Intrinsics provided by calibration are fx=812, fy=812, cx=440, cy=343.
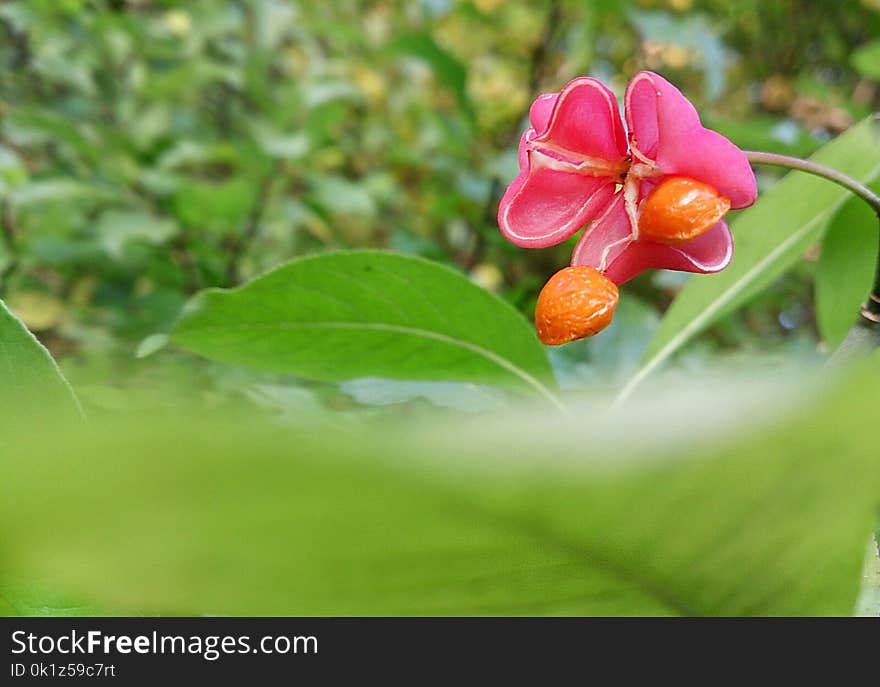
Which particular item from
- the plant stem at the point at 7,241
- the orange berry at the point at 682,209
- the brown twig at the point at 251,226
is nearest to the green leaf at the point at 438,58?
the brown twig at the point at 251,226

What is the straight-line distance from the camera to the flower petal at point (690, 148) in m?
0.39

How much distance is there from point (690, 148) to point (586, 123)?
0.05m

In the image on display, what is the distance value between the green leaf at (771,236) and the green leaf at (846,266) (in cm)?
1

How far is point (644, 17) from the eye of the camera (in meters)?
1.34

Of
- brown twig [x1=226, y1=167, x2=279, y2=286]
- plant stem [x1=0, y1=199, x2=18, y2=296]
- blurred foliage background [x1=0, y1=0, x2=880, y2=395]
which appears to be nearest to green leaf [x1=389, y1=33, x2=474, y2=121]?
blurred foliage background [x1=0, y1=0, x2=880, y2=395]

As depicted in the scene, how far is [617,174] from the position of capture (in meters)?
0.43

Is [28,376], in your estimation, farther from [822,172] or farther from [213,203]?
[213,203]

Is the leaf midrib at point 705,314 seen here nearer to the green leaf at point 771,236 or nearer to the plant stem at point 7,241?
the green leaf at point 771,236

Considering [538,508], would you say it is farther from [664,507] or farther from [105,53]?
[105,53]

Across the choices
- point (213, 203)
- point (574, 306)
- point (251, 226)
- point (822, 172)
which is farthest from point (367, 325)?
point (251, 226)

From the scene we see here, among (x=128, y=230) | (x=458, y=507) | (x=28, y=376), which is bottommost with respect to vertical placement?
→ (x=458, y=507)
